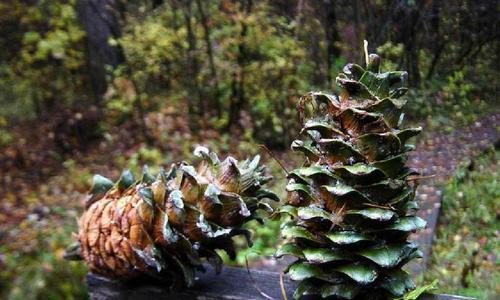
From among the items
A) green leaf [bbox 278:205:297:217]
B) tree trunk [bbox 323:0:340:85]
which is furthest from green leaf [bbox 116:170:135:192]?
tree trunk [bbox 323:0:340:85]

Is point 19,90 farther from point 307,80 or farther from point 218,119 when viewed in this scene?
point 307,80

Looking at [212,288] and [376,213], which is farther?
[212,288]

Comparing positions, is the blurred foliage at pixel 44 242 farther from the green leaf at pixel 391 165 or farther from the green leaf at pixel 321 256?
the green leaf at pixel 391 165

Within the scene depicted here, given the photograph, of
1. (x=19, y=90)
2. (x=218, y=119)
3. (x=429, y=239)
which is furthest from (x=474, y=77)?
(x=19, y=90)

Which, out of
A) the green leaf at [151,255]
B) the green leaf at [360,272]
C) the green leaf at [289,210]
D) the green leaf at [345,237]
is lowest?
the green leaf at [151,255]

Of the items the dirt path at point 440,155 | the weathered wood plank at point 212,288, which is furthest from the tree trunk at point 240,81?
the weathered wood plank at point 212,288

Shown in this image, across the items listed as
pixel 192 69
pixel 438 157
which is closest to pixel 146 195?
pixel 438 157

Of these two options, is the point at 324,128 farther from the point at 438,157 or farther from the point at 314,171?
the point at 438,157
